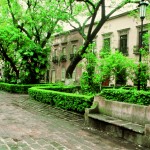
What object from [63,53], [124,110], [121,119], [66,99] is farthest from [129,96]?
[63,53]

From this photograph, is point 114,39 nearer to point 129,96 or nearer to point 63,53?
point 63,53

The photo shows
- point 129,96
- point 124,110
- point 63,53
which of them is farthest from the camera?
point 63,53

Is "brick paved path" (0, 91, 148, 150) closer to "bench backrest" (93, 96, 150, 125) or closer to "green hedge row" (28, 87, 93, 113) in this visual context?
"green hedge row" (28, 87, 93, 113)

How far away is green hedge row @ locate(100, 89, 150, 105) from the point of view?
7.44 meters

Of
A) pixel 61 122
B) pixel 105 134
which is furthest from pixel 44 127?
pixel 105 134

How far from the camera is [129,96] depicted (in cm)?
802

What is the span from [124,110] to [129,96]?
45 centimetres

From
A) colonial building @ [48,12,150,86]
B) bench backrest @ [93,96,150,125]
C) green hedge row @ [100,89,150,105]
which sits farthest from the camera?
colonial building @ [48,12,150,86]

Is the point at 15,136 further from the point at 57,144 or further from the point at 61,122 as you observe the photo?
the point at 61,122

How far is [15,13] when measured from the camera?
24156mm

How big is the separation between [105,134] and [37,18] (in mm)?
16393

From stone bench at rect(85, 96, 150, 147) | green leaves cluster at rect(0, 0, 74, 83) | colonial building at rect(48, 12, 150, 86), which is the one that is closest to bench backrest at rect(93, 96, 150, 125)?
stone bench at rect(85, 96, 150, 147)

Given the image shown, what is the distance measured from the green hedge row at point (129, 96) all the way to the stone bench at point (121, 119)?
0.18 m

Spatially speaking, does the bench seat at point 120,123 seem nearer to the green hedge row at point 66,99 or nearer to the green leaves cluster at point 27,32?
the green hedge row at point 66,99
